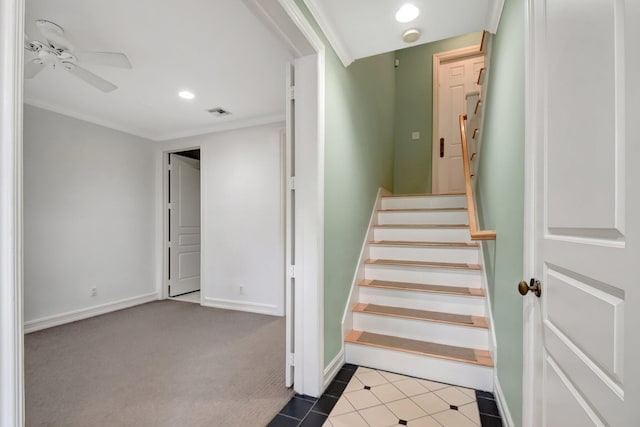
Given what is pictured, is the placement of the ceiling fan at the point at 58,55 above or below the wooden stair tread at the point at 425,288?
above

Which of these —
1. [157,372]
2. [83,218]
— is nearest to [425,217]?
[157,372]

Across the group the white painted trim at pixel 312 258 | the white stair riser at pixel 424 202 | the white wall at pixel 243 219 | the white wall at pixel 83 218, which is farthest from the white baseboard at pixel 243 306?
the white stair riser at pixel 424 202

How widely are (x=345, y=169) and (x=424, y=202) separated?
155 cm

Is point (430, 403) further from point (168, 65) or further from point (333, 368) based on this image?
point (168, 65)

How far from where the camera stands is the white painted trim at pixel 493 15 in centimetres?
168

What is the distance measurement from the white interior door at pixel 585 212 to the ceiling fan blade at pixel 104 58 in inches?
94.0

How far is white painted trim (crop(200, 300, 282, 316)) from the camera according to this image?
3.63 metres

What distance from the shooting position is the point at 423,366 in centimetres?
201

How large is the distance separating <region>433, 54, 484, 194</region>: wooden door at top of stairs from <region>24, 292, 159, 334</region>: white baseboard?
4556 millimetres

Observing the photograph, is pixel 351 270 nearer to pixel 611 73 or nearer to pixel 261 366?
pixel 261 366

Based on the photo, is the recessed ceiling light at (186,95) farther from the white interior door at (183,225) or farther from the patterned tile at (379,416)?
the patterned tile at (379,416)

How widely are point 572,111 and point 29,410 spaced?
3001mm

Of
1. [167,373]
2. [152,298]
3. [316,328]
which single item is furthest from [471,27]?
[152,298]

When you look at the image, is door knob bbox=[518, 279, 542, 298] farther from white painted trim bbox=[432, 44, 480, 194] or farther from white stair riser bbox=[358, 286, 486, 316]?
white painted trim bbox=[432, 44, 480, 194]
